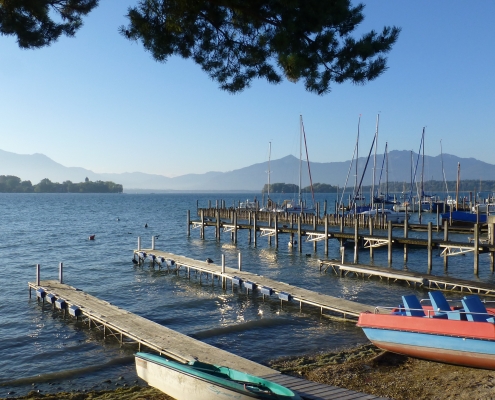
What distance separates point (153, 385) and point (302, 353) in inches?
197

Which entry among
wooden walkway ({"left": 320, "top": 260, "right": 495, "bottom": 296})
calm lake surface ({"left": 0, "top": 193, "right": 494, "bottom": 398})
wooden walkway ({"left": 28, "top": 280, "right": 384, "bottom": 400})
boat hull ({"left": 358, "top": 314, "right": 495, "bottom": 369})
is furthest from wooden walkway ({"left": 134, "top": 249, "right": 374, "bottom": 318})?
wooden walkway ({"left": 28, "top": 280, "right": 384, "bottom": 400})

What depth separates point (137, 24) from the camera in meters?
8.98

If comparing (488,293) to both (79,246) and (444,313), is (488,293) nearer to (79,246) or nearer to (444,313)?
(444,313)

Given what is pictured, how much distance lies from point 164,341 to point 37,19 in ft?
26.2

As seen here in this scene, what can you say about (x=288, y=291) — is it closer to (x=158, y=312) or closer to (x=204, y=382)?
(x=158, y=312)

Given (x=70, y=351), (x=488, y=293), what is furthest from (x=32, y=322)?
(x=488, y=293)

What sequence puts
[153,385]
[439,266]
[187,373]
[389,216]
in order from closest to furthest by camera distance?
[187,373] < [153,385] < [439,266] < [389,216]

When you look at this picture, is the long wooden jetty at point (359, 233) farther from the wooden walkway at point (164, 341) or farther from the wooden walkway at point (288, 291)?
the wooden walkway at point (164, 341)

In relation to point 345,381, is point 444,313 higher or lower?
higher

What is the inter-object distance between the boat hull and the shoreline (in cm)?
23

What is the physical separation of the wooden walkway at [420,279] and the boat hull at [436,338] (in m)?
7.87

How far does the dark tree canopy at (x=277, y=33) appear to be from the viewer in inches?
340

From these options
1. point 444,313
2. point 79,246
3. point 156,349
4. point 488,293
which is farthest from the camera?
point 79,246

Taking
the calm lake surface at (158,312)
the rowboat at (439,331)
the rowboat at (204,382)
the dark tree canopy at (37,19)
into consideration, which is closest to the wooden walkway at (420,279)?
the calm lake surface at (158,312)
